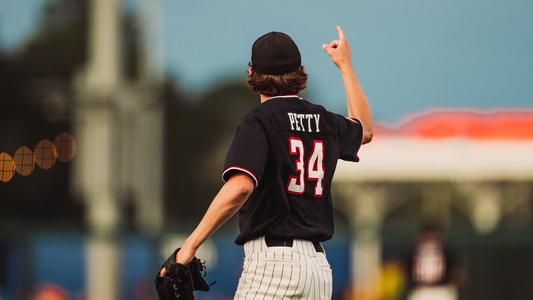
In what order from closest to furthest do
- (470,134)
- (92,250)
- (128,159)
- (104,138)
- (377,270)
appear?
(377,270)
(92,250)
(104,138)
(128,159)
(470,134)

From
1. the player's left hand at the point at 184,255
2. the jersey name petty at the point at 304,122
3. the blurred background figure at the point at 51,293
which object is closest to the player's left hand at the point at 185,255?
the player's left hand at the point at 184,255

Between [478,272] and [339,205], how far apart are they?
36.8 metres

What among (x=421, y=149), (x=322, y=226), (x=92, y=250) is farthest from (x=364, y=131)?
(x=421, y=149)

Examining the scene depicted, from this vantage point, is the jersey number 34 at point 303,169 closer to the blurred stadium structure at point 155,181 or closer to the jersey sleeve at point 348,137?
the jersey sleeve at point 348,137

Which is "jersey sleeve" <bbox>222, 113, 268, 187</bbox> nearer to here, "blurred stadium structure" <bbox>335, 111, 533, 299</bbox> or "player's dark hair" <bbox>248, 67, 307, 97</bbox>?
"player's dark hair" <bbox>248, 67, 307, 97</bbox>

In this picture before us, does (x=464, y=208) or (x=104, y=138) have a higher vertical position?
(x=104, y=138)

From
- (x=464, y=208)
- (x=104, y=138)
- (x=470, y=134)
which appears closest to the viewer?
(x=104, y=138)

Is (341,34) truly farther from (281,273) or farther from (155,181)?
(155,181)

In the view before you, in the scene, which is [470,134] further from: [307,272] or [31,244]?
[307,272]

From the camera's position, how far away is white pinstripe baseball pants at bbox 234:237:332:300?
19.6ft

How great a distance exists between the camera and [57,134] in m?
39.5

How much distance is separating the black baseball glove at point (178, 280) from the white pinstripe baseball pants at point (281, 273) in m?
0.20

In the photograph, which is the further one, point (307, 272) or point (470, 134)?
point (470, 134)

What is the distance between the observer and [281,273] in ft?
19.6
